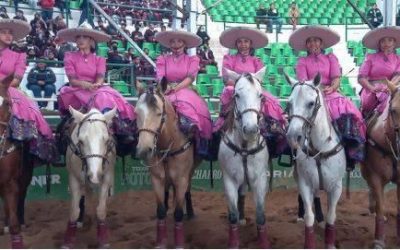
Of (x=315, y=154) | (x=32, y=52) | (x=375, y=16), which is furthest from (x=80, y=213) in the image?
(x=375, y=16)

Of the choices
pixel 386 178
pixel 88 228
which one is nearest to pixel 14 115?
pixel 88 228

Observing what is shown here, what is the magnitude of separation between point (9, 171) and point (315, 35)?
13.0 feet

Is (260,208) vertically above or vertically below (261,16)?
below

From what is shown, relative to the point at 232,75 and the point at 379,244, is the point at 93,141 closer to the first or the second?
the point at 232,75

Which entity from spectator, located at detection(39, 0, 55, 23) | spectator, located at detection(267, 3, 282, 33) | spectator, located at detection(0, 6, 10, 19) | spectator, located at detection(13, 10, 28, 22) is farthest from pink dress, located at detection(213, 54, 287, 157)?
spectator, located at detection(267, 3, 282, 33)

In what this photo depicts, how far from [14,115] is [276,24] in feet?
48.9

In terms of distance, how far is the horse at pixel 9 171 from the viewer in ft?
23.0

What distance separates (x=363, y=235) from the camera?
8531 millimetres

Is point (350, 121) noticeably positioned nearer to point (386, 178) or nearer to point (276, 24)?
point (386, 178)

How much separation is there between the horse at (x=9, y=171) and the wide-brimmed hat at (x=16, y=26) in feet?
4.15

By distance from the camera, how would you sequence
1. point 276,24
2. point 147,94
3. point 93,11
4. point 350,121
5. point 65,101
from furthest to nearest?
point 276,24
point 93,11
point 65,101
point 350,121
point 147,94

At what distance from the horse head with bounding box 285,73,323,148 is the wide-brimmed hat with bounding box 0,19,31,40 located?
11.6 ft

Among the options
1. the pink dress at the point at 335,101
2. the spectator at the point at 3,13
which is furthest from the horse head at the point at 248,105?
the spectator at the point at 3,13

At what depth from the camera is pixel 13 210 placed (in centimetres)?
720
